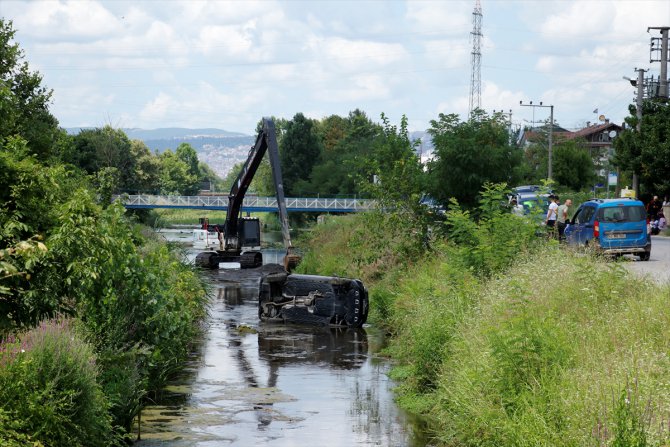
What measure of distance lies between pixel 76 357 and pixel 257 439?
12.7 feet

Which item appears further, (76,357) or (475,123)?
(475,123)

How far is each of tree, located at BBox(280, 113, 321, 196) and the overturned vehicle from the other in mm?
91245

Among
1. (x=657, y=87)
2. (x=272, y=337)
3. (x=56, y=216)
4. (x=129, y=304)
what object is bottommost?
(x=272, y=337)

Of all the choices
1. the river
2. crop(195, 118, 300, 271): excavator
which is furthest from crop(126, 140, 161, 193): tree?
the river

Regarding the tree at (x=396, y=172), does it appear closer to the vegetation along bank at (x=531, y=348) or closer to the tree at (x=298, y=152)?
the vegetation along bank at (x=531, y=348)

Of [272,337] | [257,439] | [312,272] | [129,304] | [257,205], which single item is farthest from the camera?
[257,205]

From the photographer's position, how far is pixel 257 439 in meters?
15.9

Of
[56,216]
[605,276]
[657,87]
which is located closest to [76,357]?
[56,216]

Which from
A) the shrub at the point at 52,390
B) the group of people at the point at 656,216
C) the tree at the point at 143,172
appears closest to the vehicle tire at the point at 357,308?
the shrub at the point at 52,390

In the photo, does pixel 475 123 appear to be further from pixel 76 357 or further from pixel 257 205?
pixel 257 205

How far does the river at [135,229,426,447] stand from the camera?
16188 millimetres

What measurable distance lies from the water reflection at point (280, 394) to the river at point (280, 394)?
0.05 feet

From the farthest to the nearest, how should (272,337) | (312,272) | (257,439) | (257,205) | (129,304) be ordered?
(257,205) < (312,272) < (272,337) < (129,304) < (257,439)

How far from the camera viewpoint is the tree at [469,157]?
33.5 m
